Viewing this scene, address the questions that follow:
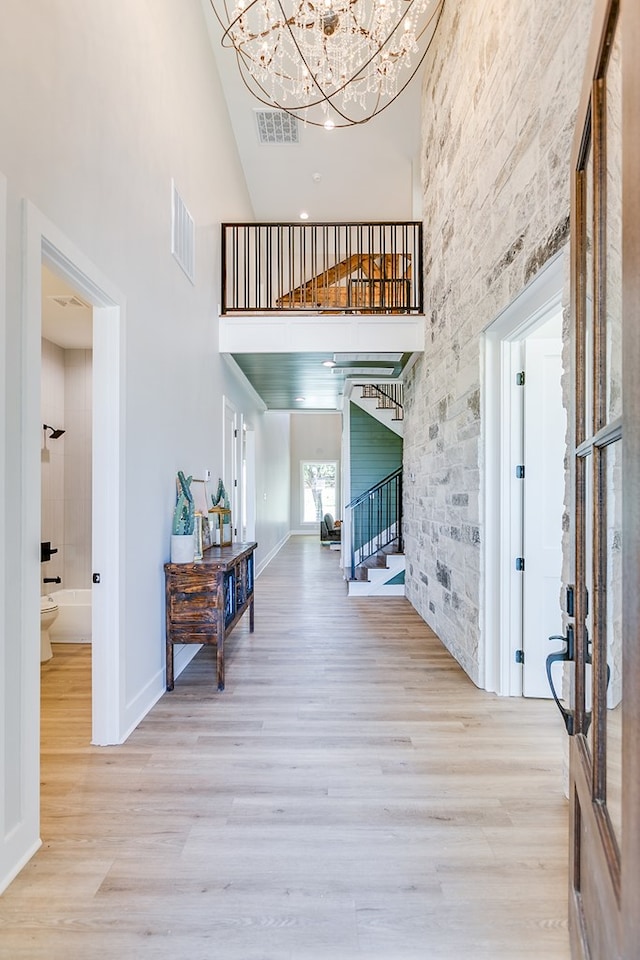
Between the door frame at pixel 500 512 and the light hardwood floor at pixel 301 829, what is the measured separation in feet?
0.89

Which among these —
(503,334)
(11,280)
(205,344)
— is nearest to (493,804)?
(503,334)

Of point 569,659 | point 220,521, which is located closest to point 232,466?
point 220,521

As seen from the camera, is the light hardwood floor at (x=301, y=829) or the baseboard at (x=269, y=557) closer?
the light hardwood floor at (x=301, y=829)

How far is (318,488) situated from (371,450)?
276 inches

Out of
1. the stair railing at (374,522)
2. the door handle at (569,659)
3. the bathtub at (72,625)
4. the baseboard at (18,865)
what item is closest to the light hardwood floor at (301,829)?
the baseboard at (18,865)

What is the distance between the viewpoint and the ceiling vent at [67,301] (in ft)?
11.4

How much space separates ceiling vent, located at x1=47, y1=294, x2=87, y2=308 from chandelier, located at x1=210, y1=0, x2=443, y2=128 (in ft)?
6.48

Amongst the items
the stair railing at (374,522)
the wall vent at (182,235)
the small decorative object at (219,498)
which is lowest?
the stair railing at (374,522)

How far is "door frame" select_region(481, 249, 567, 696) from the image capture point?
3.28m

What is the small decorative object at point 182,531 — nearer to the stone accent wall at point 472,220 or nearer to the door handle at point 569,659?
the stone accent wall at point 472,220

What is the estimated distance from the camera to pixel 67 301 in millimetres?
3572

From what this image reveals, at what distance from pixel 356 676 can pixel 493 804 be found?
1.57m

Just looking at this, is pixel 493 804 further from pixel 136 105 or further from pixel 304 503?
pixel 304 503

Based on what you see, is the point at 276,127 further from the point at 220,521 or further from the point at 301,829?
the point at 301,829
